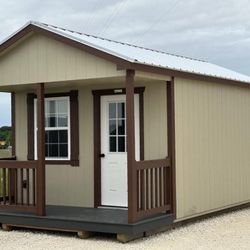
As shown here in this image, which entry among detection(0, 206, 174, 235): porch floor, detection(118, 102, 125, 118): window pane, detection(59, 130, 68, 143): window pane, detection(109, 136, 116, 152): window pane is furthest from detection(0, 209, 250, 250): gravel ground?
detection(118, 102, 125, 118): window pane

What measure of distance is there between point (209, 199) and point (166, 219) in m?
1.76

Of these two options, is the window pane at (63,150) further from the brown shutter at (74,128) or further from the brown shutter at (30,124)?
the brown shutter at (30,124)

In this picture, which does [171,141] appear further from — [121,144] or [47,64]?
[47,64]

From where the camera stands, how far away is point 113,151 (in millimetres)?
10945

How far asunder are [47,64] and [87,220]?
106 inches

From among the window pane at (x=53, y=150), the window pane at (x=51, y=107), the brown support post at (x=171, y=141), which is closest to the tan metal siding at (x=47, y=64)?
the brown support post at (x=171, y=141)

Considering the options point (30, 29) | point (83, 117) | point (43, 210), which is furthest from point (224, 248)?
point (30, 29)

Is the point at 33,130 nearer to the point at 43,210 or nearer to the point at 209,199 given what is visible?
the point at 43,210

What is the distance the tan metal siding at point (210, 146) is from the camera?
10352mm

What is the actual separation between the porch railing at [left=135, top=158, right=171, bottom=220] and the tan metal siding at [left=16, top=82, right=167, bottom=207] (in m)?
0.55

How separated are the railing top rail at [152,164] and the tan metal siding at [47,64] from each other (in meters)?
1.42

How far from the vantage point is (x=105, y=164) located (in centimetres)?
1101

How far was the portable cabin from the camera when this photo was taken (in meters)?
9.34

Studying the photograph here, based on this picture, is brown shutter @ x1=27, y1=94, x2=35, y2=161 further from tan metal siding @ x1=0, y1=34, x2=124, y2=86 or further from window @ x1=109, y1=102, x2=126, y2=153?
window @ x1=109, y1=102, x2=126, y2=153
